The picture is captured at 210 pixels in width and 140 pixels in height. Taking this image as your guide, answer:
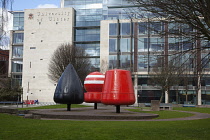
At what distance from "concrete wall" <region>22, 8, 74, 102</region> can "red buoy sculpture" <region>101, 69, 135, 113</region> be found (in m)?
49.3

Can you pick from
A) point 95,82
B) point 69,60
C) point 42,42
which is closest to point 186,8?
point 95,82

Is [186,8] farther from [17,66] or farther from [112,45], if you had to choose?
[17,66]

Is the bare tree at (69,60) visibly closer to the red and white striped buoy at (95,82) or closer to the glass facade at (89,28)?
the red and white striped buoy at (95,82)

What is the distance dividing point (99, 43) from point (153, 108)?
41454 millimetres

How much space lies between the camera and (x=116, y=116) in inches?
762

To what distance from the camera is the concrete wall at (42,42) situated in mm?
69562

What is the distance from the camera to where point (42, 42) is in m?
70.5

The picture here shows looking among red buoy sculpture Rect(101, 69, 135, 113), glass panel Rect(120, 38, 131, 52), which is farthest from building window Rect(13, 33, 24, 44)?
red buoy sculpture Rect(101, 69, 135, 113)

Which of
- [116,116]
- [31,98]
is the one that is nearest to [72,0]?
[31,98]

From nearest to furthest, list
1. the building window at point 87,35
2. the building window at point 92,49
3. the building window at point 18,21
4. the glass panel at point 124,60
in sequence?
the glass panel at point 124,60 < the building window at point 92,49 < the building window at point 87,35 < the building window at point 18,21

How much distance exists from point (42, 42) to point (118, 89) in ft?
174

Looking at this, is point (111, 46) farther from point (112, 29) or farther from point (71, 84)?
point (71, 84)

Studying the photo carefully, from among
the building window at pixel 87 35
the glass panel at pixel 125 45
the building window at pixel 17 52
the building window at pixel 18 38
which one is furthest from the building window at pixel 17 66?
the glass panel at pixel 125 45

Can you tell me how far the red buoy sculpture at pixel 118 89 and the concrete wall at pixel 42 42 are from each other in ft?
162
